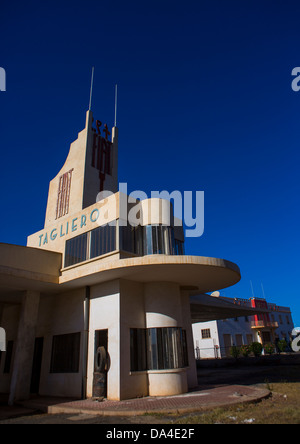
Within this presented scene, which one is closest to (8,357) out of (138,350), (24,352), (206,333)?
(24,352)

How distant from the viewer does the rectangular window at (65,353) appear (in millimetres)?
14086

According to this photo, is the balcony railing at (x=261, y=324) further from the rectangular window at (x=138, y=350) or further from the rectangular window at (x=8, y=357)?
the rectangular window at (x=138, y=350)

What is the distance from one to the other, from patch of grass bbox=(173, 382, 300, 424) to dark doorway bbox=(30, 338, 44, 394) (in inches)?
424

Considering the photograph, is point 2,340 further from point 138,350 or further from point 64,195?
point 138,350

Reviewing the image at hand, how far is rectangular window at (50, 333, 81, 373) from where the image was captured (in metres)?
14.1

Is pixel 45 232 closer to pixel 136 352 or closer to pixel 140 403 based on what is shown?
pixel 136 352

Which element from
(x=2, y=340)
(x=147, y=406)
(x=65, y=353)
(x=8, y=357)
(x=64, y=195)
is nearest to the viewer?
(x=147, y=406)

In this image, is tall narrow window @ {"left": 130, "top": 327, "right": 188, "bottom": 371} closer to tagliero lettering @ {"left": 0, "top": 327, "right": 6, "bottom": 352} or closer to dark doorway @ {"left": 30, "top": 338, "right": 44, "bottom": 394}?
dark doorway @ {"left": 30, "top": 338, "right": 44, "bottom": 394}

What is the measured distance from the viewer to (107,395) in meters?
12.1

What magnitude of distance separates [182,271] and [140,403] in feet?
16.8

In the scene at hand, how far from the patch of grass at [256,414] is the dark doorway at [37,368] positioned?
1077cm

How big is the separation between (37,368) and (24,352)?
302 centimetres

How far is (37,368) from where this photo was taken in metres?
16.2
